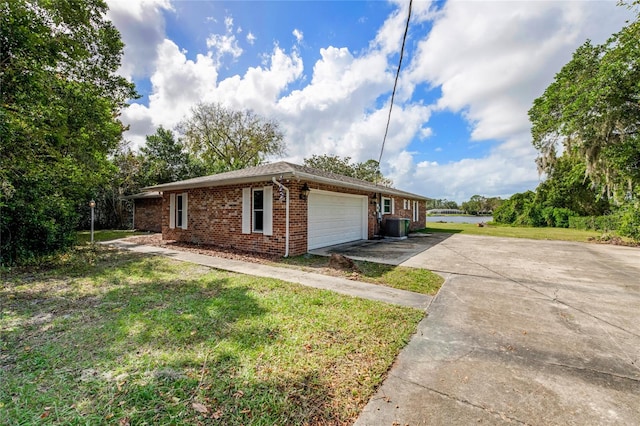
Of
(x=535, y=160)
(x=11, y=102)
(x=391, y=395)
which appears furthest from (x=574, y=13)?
(x=535, y=160)

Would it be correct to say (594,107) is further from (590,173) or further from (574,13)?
(574,13)

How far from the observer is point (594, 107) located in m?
10.7

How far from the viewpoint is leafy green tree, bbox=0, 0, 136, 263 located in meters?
5.09

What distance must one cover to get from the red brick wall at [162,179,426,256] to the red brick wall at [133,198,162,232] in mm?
5138

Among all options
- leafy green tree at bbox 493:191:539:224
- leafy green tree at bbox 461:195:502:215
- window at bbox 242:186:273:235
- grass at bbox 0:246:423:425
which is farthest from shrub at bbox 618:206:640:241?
leafy green tree at bbox 461:195:502:215

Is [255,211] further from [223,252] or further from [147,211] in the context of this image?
[147,211]

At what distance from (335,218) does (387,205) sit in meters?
5.76

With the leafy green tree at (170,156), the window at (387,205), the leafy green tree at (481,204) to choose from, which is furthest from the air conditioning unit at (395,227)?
the leafy green tree at (481,204)

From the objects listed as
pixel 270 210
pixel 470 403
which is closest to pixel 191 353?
pixel 470 403

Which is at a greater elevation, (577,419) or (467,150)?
(467,150)

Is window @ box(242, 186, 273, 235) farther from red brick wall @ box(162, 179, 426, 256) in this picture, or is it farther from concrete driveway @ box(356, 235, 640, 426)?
concrete driveway @ box(356, 235, 640, 426)

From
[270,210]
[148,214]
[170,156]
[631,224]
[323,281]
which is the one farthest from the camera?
[170,156]

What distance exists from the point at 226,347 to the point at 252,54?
35.8 feet

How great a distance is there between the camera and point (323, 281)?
17.3 feet
